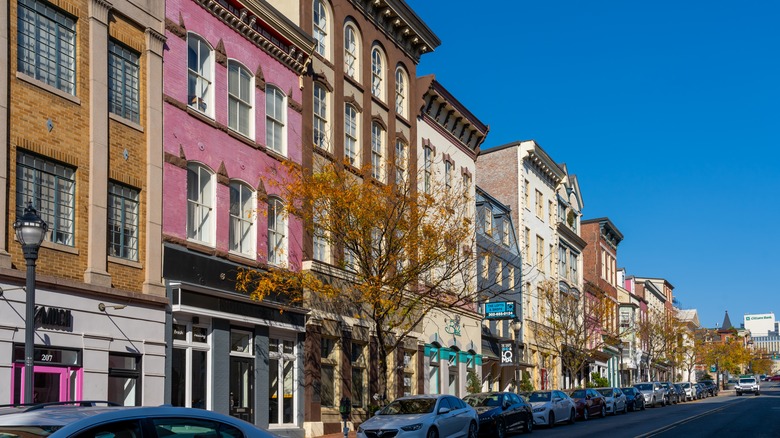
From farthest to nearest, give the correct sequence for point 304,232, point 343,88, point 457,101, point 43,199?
1. point 457,101
2. point 343,88
3. point 304,232
4. point 43,199

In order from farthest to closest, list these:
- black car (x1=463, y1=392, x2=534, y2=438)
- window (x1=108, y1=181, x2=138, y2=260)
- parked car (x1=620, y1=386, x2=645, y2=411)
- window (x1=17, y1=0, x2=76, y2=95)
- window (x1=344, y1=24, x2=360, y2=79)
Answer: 1. parked car (x1=620, y1=386, x2=645, y2=411)
2. window (x1=344, y1=24, x2=360, y2=79)
3. black car (x1=463, y1=392, x2=534, y2=438)
4. window (x1=108, y1=181, x2=138, y2=260)
5. window (x1=17, y1=0, x2=76, y2=95)

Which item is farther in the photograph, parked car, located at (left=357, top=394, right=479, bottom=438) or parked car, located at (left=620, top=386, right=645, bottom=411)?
parked car, located at (left=620, top=386, right=645, bottom=411)

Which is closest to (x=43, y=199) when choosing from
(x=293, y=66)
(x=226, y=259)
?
(x=226, y=259)

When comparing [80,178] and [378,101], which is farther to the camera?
[378,101]

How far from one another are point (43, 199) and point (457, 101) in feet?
80.5

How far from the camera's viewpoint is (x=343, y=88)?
31281 millimetres

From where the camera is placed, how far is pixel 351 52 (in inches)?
1286

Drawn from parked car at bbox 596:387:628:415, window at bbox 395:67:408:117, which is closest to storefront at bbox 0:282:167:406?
window at bbox 395:67:408:117

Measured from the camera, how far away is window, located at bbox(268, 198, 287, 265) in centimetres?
2698

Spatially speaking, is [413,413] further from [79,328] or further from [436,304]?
[79,328]

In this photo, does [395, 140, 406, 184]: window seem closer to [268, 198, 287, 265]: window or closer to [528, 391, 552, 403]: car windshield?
[268, 198, 287, 265]: window

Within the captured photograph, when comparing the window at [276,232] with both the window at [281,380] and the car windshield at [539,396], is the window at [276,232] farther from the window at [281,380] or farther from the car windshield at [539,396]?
the car windshield at [539,396]

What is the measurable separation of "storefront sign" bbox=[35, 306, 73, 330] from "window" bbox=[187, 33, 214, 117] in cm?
713

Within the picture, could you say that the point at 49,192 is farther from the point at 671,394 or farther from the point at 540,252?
the point at 671,394
